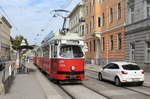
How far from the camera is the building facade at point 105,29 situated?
34.6m

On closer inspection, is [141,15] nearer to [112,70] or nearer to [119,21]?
[119,21]

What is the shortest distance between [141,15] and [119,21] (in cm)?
677

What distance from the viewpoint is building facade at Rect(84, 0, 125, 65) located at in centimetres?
3459

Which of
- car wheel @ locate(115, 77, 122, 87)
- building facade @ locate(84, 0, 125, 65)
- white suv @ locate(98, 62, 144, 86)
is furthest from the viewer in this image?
building facade @ locate(84, 0, 125, 65)

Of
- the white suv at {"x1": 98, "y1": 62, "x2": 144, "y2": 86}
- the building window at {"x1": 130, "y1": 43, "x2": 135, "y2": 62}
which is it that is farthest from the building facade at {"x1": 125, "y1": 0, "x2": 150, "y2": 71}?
the white suv at {"x1": 98, "y1": 62, "x2": 144, "y2": 86}

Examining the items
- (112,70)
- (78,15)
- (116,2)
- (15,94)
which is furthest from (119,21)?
(78,15)

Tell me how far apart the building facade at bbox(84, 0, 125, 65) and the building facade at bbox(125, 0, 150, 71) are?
1.77m

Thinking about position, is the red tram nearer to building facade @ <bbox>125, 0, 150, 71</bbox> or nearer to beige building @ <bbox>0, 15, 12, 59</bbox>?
building facade @ <bbox>125, 0, 150, 71</bbox>

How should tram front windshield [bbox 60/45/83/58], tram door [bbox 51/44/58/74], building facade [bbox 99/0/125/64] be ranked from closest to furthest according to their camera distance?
tram front windshield [bbox 60/45/83/58] → tram door [bbox 51/44/58/74] → building facade [bbox 99/0/125/64]

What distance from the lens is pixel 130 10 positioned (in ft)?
103

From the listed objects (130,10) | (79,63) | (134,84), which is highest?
(130,10)

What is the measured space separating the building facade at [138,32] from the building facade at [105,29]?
1.77 meters

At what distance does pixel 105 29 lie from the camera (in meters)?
41.4

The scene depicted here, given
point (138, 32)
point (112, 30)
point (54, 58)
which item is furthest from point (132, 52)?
point (54, 58)
